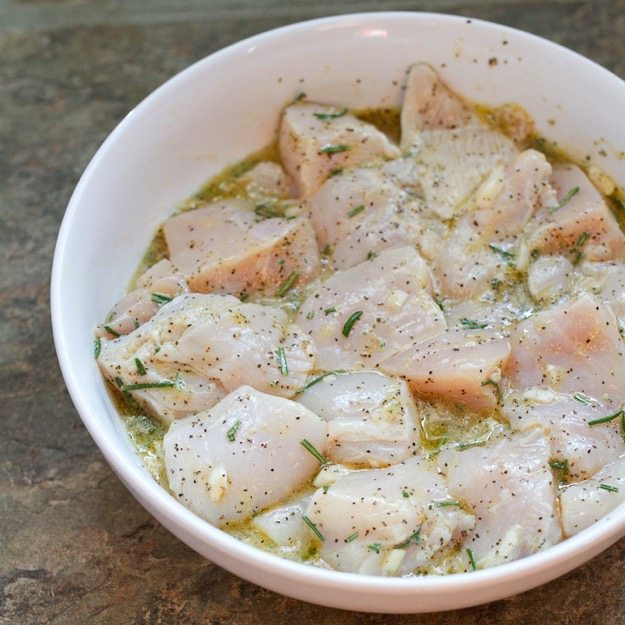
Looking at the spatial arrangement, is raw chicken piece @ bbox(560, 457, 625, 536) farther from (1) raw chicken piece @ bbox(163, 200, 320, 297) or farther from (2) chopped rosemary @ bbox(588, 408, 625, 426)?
(1) raw chicken piece @ bbox(163, 200, 320, 297)

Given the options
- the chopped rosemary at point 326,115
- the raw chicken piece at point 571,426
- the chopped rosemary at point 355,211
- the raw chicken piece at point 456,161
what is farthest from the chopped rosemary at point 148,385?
the chopped rosemary at point 326,115

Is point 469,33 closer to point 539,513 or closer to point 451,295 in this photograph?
point 451,295

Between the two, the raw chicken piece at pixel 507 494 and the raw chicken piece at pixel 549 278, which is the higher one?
the raw chicken piece at pixel 549 278

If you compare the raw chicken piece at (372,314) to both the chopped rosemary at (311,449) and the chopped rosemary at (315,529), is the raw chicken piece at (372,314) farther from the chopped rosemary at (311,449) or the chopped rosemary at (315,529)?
the chopped rosemary at (315,529)

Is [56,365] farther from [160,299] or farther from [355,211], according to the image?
[355,211]

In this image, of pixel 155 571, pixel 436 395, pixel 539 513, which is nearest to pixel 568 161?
pixel 436 395

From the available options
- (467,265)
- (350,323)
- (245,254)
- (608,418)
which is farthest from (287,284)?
(608,418)
